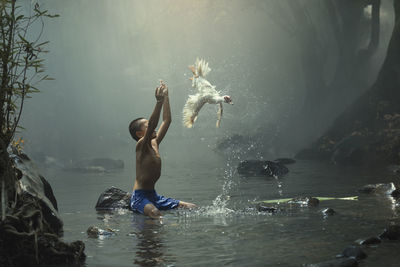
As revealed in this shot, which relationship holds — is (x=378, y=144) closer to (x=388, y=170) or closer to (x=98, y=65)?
(x=388, y=170)

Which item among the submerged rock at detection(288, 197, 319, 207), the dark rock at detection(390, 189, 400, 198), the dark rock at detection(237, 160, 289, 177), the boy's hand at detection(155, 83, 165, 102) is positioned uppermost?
the boy's hand at detection(155, 83, 165, 102)

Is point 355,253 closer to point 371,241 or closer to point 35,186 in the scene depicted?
point 371,241

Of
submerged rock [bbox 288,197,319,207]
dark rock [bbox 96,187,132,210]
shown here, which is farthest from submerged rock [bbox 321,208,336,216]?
dark rock [bbox 96,187,132,210]

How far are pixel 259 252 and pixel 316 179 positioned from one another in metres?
9.32

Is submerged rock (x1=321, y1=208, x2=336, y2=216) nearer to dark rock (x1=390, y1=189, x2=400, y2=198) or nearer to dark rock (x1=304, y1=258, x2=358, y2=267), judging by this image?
dark rock (x1=390, y1=189, x2=400, y2=198)

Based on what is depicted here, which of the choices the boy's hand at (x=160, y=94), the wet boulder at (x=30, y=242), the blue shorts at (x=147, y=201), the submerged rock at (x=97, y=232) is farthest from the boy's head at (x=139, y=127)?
the wet boulder at (x=30, y=242)

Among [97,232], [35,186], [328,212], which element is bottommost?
[97,232]

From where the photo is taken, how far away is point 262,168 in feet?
57.5

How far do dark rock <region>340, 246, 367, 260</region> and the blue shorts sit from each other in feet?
14.2

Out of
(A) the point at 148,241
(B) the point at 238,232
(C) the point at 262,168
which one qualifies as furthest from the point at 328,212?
(C) the point at 262,168

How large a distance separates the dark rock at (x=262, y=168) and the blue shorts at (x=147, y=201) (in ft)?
25.8

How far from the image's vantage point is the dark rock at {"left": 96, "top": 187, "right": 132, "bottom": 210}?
1008 centimetres

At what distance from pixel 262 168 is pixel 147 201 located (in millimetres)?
9283

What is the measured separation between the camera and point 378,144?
19.3 meters
